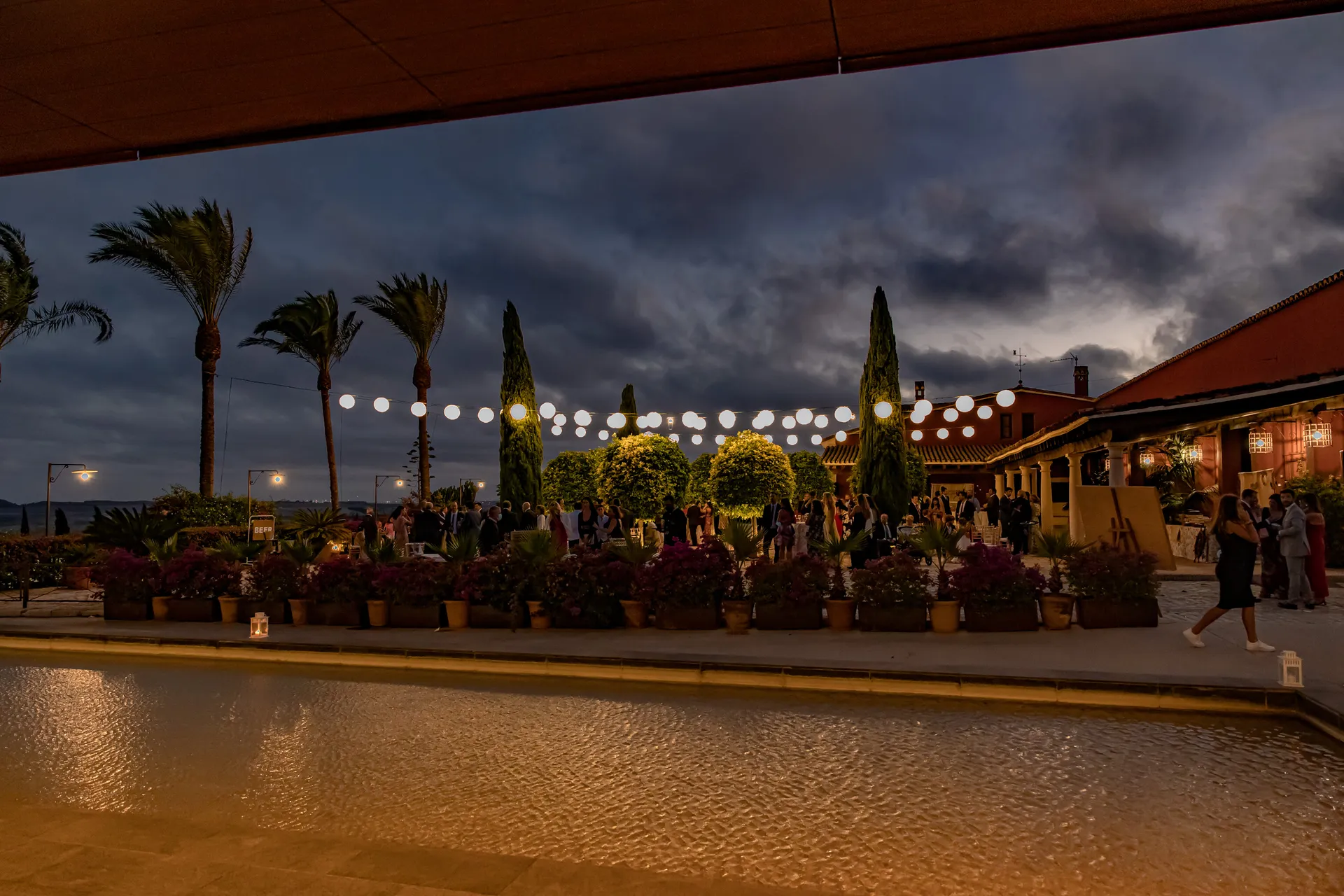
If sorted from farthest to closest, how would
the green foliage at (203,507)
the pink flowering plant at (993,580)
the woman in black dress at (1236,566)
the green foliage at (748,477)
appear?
the green foliage at (748,477)
the green foliage at (203,507)
the pink flowering plant at (993,580)
the woman in black dress at (1236,566)

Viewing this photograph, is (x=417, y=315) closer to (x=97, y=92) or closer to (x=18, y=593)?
(x=18, y=593)

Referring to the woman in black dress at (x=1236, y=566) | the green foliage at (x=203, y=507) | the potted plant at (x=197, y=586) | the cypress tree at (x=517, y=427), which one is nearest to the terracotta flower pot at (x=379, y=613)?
the potted plant at (x=197, y=586)

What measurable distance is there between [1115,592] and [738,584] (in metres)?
3.90

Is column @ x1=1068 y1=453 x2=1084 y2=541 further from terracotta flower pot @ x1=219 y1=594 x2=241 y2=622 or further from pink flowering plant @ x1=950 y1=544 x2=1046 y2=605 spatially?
terracotta flower pot @ x1=219 y1=594 x2=241 y2=622

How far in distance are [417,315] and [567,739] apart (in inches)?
1122

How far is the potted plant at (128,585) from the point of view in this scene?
1135cm

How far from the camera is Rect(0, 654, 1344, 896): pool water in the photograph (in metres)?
3.64

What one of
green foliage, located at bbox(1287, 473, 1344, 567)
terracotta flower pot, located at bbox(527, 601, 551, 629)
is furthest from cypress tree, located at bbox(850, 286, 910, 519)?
terracotta flower pot, located at bbox(527, 601, 551, 629)

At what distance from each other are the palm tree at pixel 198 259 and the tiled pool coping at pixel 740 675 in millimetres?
14572

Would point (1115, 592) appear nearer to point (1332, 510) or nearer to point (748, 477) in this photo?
point (1332, 510)

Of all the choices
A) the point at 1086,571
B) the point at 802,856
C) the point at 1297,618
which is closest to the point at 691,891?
the point at 802,856

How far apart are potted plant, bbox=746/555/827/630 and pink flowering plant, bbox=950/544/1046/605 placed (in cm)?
141

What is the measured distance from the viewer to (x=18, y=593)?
1559 centimetres

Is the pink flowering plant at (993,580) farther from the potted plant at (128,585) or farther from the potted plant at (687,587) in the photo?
the potted plant at (128,585)
